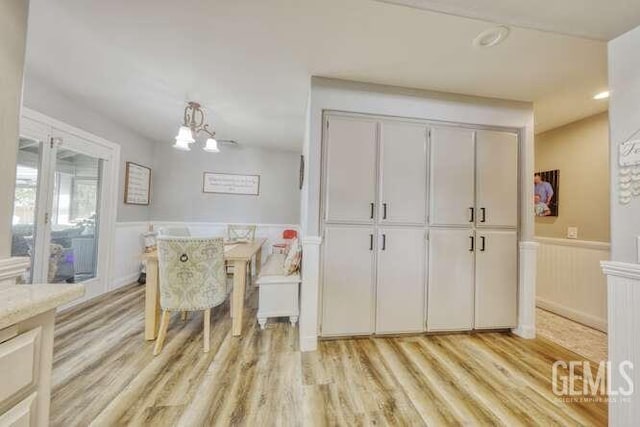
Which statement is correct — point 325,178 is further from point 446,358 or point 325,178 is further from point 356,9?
point 446,358

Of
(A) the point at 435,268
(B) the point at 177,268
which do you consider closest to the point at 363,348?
(A) the point at 435,268

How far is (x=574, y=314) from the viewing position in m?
2.95

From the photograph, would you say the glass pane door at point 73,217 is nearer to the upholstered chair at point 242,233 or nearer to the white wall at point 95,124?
the white wall at point 95,124

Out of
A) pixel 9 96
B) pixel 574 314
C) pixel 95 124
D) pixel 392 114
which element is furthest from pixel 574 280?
pixel 95 124

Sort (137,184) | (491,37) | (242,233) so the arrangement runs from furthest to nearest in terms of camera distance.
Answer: (242,233) → (137,184) → (491,37)

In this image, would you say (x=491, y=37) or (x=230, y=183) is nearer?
(x=491, y=37)

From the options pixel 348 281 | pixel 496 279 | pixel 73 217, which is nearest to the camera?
pixel 348 281

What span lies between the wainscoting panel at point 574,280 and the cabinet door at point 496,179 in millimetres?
1101

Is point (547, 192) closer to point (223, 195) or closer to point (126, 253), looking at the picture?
point (223, 195)

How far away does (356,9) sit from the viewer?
1.52m

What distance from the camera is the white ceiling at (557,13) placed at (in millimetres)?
1279

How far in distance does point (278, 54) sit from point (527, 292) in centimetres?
309

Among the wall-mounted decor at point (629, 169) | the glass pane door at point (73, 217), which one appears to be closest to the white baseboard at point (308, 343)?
the wall-mounted decor at point (629, 169)

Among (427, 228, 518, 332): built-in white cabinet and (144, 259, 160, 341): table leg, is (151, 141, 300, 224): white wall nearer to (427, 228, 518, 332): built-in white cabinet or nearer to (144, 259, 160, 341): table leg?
(144, 259, 160, 341): table leg
